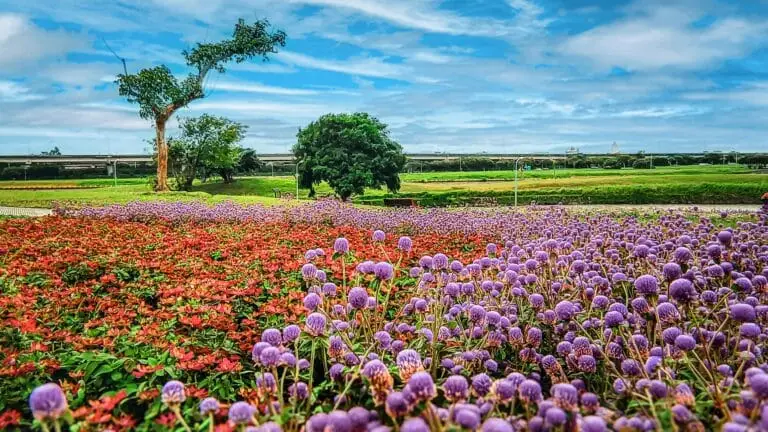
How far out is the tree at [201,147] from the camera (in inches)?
1561

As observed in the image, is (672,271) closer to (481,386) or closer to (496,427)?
(481,386)

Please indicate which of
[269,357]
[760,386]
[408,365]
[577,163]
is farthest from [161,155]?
[577,163]

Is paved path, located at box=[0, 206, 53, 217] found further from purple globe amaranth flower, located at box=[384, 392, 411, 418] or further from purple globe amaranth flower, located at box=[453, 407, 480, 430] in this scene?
purple globe amaranth flower, located at box=[453, 407, 480, 430]

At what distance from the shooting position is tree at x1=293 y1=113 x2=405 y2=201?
28.4 metres

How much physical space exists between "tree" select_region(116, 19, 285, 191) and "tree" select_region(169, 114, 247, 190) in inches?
305

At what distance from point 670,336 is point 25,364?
9.19 feet

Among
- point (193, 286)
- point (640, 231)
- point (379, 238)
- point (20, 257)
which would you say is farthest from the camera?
point (640, 231)

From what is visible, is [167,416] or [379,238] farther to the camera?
[379,238]

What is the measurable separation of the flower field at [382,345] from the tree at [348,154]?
22.8 metres

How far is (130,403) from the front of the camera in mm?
2455

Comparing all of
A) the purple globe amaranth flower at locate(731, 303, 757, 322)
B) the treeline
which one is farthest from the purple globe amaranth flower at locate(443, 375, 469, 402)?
the treeline

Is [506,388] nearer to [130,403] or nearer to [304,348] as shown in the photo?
[304,348]

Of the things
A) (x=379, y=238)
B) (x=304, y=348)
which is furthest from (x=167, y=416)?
(x=379, y=238)

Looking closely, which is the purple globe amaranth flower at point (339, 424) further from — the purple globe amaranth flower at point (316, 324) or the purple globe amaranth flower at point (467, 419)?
the purple globe amaranth flower at point (316, 324)
